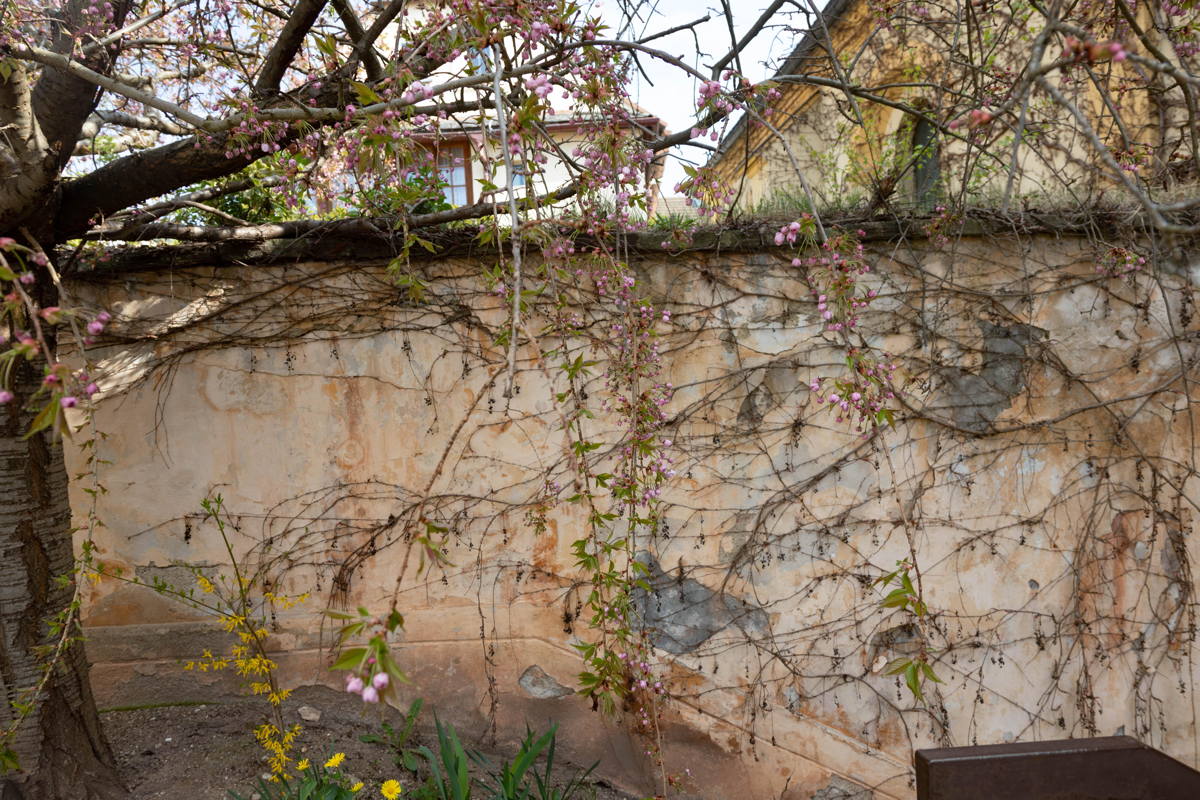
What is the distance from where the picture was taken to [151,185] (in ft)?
8.89

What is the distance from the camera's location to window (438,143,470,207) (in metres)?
2.85

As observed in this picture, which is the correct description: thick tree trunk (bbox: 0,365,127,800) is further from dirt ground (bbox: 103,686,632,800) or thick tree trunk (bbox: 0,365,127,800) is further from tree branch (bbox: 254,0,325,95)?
tree branch (bbox: 254,0,325,95)

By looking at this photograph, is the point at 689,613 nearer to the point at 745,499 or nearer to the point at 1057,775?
the point at 745,499

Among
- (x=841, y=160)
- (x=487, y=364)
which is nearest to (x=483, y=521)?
(x=487, y=364)

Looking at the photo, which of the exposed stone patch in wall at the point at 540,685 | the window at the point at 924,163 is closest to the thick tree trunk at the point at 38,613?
the exposed stone patch in wall at the point at 540,685

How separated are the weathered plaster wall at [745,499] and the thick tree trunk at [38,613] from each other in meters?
0.57

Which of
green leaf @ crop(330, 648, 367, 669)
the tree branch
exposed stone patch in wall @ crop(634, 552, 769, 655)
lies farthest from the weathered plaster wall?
green leaf @ crop(330, 648, 367, 669)

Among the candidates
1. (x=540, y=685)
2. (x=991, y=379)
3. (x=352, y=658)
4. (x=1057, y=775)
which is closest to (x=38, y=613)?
(x=540, y=685)

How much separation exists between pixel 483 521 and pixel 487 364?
2.10 ft

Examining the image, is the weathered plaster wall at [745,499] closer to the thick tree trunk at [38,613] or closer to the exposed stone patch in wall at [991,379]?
the exposed stone patch in wall at [991,379]

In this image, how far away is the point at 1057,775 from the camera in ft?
5.72

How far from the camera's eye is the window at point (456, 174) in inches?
112

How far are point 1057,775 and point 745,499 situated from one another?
1.71 metres

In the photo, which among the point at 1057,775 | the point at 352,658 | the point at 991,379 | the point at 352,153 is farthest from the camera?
the point at 991,379
